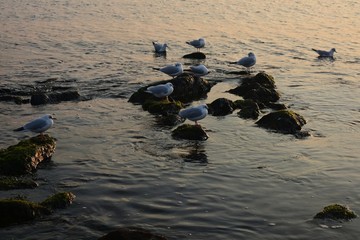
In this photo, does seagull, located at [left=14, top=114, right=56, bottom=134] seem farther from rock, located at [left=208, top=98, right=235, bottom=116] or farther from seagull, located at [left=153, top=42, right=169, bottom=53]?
seagull, located at [left=153, top=42, right=169, bottom=53]

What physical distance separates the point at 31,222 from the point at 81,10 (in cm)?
3513

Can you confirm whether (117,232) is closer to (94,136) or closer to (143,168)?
(143,168)

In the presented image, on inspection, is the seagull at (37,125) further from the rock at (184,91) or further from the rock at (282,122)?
the rock at (282,122)

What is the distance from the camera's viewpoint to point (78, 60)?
27.0m

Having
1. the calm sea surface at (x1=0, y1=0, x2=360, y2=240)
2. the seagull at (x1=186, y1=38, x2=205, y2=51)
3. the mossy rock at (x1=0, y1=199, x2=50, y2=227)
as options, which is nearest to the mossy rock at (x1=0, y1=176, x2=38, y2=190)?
the calm sea surface at (x1=0, y1=0, x2=360, y2=240)

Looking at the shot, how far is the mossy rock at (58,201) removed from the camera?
11.2 m

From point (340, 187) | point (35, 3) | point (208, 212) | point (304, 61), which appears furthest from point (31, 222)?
point (35, 3)

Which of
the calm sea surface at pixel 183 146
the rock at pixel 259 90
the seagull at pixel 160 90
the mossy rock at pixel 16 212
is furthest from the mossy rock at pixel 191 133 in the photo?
the mossy rock at pixel 16 212

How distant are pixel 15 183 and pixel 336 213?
6737 mm

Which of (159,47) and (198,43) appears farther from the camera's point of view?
(198,43)

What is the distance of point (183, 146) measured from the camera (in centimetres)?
1525

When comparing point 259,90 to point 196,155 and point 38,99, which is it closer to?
point 196,155

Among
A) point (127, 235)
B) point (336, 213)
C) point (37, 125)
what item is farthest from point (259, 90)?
point (127, 235)

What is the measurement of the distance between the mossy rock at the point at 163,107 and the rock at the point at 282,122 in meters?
3.00
